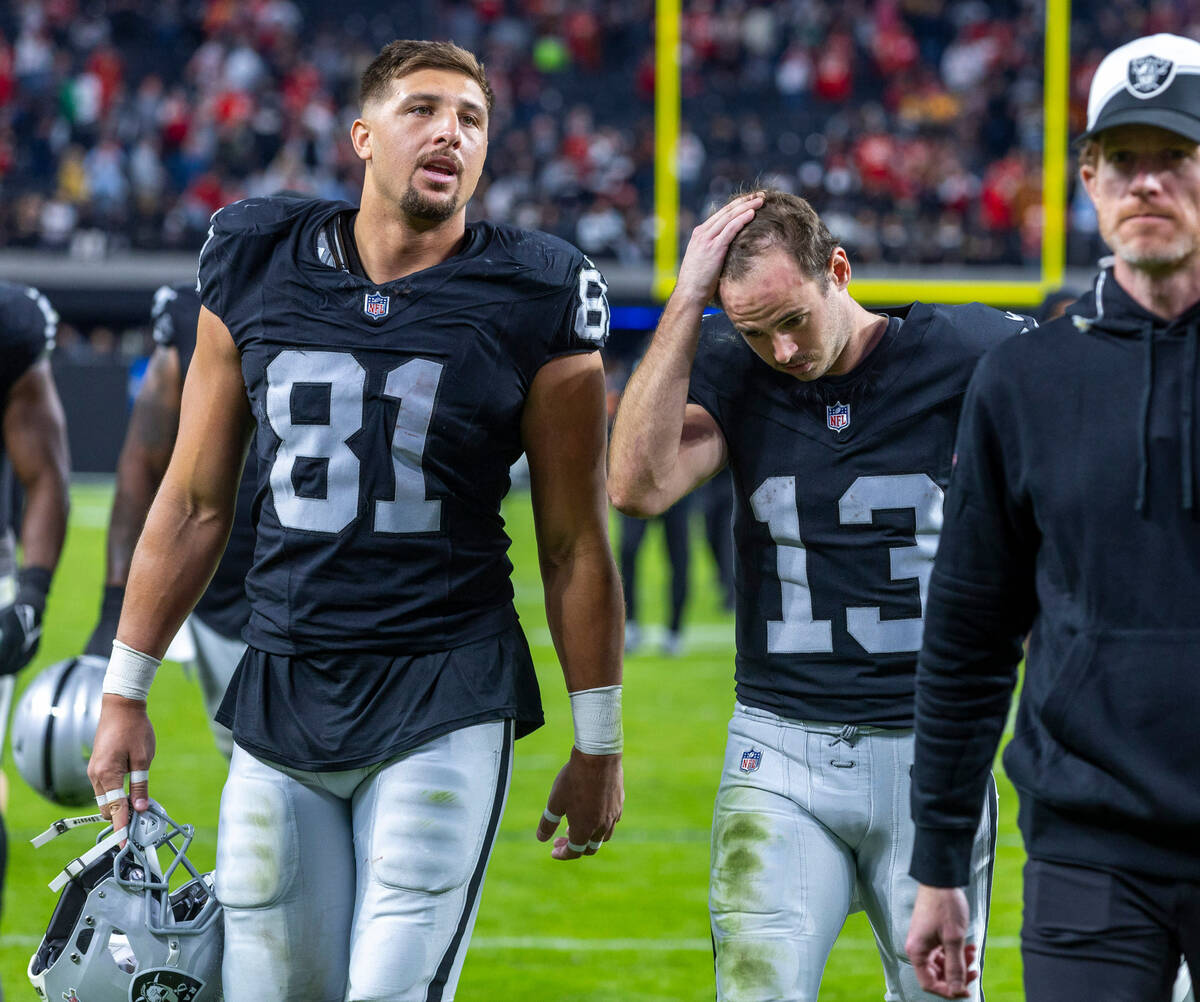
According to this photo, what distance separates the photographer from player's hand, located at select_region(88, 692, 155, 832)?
2.93m

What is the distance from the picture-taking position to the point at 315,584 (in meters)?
2.80

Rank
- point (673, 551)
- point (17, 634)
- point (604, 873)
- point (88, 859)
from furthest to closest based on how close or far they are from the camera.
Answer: point (673, 551), point (604, 873), point (17, 634), point (88, 859)

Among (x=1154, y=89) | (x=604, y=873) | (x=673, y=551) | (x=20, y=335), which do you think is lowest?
(x=604, y=873)

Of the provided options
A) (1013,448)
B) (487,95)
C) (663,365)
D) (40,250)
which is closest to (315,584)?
(663,365)

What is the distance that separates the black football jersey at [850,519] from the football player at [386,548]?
0.97 feet

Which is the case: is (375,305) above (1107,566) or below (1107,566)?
above

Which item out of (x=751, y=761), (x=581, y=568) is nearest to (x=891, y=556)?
(x=751, y=761)

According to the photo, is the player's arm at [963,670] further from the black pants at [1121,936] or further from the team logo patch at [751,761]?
the team logo patch at [751,761]

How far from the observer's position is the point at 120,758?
2941mm

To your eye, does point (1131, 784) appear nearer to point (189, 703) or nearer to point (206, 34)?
point (189, 703)

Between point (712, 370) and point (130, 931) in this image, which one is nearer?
point (130, 931)

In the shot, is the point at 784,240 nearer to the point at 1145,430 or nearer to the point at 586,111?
the point at 1145,430

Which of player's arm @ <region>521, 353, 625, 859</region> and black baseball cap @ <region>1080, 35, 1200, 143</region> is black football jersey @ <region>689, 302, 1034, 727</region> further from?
black baseball cap @ <region>1080, 35, 1200, 143</region>

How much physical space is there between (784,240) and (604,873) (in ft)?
10.8
